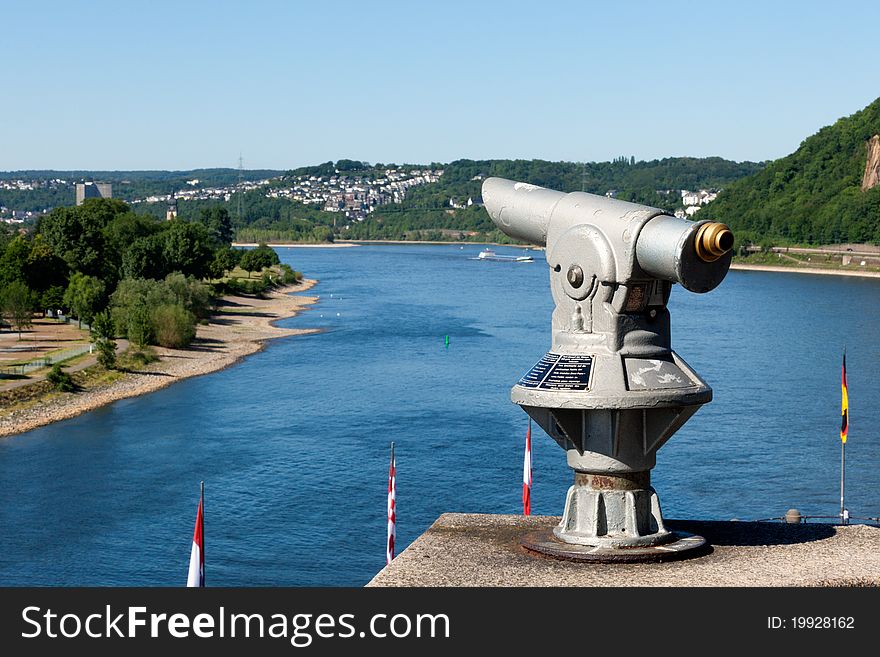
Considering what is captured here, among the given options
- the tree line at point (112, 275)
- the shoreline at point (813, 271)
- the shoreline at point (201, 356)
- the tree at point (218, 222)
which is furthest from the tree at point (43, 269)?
the shoreline at point (813, 271)

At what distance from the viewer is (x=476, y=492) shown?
44.2m

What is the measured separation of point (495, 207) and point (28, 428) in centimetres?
4481

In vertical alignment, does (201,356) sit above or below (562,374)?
below

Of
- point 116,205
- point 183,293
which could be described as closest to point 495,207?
point 183,293

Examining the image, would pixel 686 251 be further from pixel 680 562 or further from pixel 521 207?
pixel 680 562

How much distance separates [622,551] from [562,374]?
79.4 inches

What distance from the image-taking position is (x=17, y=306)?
80.6 meters

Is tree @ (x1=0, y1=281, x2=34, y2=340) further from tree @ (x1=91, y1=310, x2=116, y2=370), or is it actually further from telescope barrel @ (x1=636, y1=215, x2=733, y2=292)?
telescope barrel @ (x1=636, y1=215, x2=733, y2=292)

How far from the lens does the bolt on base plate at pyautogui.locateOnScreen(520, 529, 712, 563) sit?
14633mm

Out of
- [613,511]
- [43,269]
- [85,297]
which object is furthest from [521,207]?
[43,269]

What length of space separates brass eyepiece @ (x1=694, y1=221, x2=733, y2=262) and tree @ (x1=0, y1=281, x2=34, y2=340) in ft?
233

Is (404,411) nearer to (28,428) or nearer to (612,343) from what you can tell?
(28,428)

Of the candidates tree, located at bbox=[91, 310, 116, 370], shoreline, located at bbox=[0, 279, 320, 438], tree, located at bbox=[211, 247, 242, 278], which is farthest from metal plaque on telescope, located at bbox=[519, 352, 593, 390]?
tree, located at bbox=[211, 247, 242, 278]

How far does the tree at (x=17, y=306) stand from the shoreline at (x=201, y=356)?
782cm
